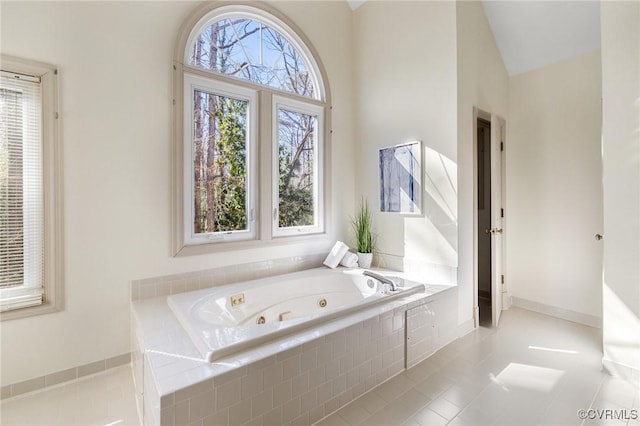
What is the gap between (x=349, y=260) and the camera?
301 centimetres

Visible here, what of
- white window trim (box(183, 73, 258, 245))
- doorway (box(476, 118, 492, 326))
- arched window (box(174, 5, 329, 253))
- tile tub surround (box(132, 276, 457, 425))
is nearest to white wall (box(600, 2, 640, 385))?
tile tub surround (box(132, 276, 457, 425))

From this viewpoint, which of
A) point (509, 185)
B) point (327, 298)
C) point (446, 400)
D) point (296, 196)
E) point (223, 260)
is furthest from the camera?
point (509, 185)

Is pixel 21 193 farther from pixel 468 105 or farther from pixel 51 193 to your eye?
pixel 468 105

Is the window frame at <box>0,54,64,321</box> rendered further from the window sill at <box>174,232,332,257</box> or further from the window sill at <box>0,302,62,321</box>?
the window sill at <box>174,232,332,257</box>

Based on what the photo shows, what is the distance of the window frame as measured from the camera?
184 centimetres

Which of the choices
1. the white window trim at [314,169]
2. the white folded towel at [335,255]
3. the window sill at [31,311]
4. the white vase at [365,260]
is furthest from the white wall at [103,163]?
the white vase at [365,260]

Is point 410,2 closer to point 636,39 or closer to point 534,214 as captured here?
point 636,39

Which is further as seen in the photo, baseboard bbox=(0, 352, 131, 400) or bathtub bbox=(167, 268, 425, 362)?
baseboard bbox=(0, 352, 131, 400)

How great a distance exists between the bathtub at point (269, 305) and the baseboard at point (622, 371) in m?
1.24

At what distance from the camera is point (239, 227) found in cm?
264

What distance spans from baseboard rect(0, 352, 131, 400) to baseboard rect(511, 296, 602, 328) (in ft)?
12.2

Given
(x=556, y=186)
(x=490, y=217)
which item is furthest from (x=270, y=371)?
(x=556, y=186)

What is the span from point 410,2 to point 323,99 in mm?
1161

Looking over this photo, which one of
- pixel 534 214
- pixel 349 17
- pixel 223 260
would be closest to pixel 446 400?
pixel 223 260
